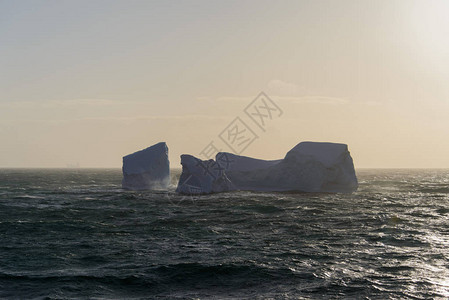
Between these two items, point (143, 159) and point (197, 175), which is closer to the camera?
point (197, 175)

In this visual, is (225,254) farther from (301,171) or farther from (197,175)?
(301,171)

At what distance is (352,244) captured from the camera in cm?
1527

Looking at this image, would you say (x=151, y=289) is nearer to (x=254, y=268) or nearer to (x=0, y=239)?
(x=254, y=268)

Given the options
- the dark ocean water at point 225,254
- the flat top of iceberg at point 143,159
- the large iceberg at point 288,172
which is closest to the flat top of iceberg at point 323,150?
the large iceberg at point 288,172

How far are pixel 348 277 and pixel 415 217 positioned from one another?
1342 centimetres

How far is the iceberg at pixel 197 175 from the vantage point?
3666 cm

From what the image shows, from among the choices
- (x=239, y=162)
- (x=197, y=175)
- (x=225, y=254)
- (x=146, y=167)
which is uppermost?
(x=239, y=162)

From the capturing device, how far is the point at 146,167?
129 ft

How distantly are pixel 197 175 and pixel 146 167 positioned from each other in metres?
5.19

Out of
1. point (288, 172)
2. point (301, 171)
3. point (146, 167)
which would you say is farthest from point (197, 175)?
point (301, 171)

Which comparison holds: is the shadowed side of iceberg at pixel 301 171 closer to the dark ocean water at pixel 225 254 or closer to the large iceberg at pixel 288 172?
the large iceberg at pixel 288 172

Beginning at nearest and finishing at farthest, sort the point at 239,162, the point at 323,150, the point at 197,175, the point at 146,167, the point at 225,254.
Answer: the point at 225,254
the point at 323,150
the point at 197,175
the point at 146,167
the point at 239,162

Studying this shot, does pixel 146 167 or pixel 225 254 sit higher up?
pixel 146 167

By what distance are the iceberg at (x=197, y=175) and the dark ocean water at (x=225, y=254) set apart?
11.9 m
